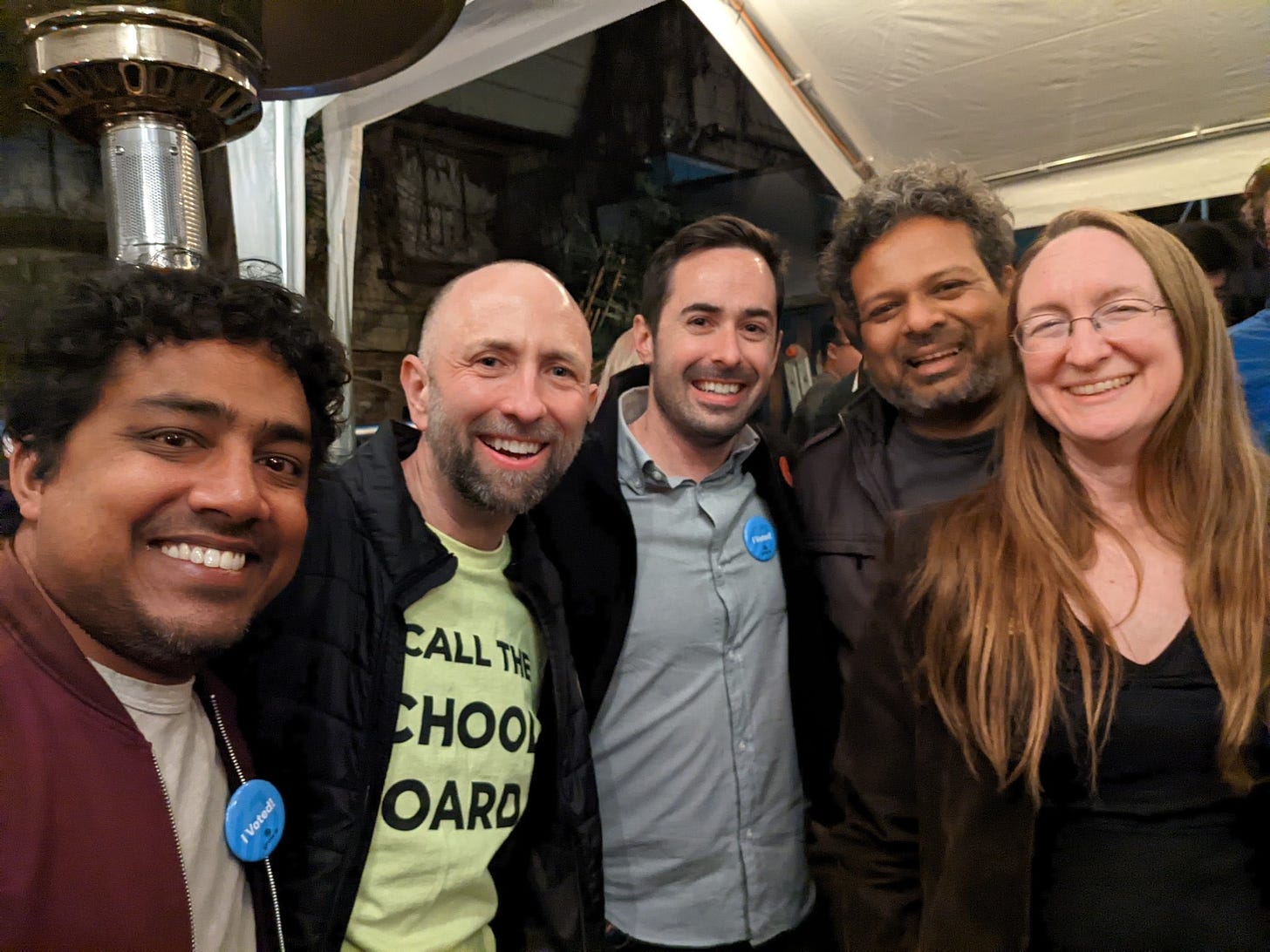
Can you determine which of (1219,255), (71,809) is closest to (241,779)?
(71,809)

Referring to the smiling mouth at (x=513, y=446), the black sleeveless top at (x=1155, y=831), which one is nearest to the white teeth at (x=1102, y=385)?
the black sleeveless top at (x=1155, y=831)

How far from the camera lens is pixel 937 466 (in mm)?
2010

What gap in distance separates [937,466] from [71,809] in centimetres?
179

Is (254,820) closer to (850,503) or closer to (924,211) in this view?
(850,503)

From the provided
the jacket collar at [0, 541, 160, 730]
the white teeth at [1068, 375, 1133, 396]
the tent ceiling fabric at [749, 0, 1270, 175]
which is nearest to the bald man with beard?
the jacket collar at [0, 541, 160, 730]

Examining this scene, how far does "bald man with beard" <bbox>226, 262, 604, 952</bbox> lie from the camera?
4.21 ft

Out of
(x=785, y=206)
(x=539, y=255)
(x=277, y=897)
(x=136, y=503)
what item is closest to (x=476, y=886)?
(x=277, y=897)

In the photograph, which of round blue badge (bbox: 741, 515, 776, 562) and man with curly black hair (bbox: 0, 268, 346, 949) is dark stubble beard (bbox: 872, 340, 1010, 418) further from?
man with curly black hair (bbox: 0, 268, 346, 949)

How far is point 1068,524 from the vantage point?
134 centimetres

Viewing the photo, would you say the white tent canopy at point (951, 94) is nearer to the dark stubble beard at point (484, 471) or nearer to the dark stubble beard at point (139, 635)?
the dark stubble beard at point (484, 471)

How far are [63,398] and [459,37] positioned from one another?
2388 millimetres

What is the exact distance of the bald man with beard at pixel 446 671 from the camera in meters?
1.28

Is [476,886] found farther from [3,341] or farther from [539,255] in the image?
[539,255]

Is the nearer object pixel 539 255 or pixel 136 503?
pixel 136 503
